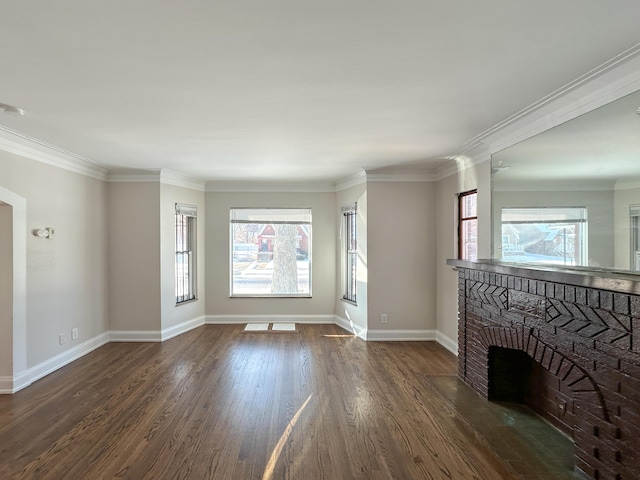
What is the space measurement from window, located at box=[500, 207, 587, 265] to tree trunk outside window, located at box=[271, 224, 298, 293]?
388 cm

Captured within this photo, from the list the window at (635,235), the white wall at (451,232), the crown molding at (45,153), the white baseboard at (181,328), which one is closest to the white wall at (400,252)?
the white wall at (451,232)

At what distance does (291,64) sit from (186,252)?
4744 mm

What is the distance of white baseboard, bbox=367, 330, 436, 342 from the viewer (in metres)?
5.54

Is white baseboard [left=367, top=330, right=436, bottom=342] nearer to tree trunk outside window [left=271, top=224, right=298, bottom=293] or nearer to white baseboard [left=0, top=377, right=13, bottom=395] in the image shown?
tree trunk outside window [left=271, top=224, right=298, bottom=293]

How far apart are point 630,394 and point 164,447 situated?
9.60ft

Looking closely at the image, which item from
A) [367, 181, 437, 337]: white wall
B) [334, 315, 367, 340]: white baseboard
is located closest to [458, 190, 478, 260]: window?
[367, 181, 437, 337]: white wall

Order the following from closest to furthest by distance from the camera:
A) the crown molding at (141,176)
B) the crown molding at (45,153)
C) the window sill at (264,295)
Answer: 1. the crown molding at (45,153)
2. the crown molding at (141,176)
3. the window sill at (264,295)

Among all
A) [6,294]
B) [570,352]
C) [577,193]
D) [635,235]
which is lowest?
[570,352]

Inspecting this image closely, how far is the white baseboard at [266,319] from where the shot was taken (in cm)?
661

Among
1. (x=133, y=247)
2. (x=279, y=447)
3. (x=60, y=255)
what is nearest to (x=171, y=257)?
(x=133, y=247)

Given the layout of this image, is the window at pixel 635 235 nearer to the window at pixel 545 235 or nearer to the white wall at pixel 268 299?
the window at pixel 545 235

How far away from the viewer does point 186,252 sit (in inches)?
246

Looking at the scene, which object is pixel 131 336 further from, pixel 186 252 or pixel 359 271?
pixel 359 271

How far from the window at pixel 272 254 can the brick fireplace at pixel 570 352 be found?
3493mm
